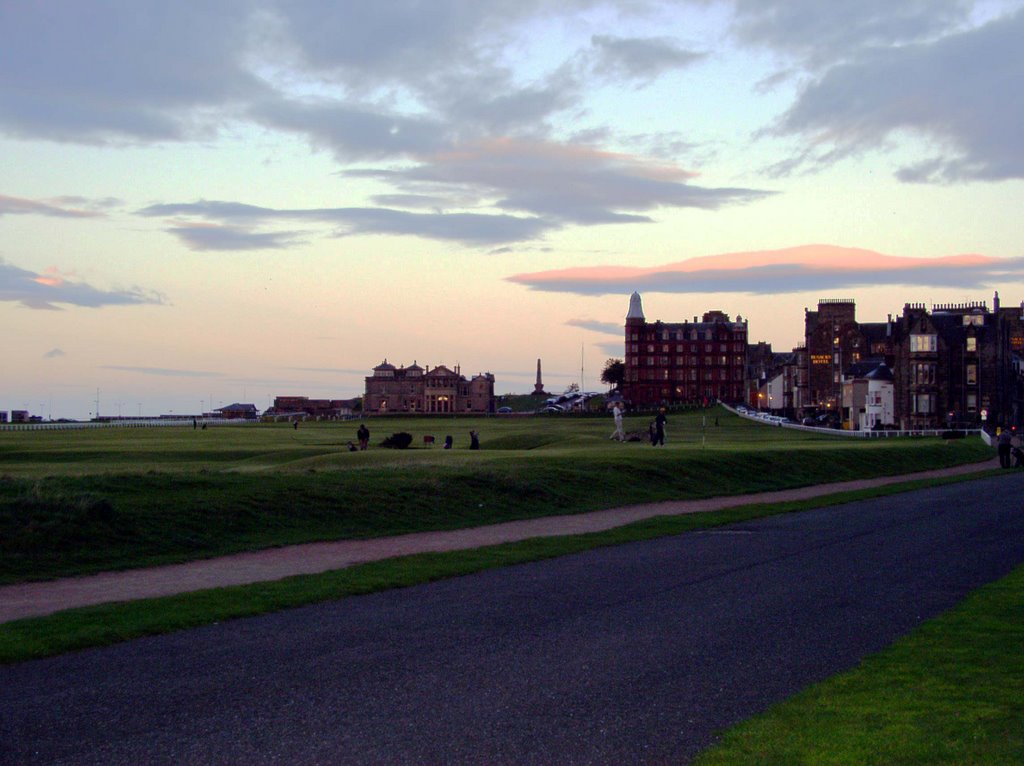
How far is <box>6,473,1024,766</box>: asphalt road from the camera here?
9.54 meters

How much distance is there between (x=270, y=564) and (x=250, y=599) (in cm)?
493

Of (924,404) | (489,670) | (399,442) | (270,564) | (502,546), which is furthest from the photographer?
(924,404)

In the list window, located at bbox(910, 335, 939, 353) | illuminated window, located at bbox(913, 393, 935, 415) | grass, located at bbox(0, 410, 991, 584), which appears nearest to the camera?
grass, located at bbox(0, 410, 991, 584)

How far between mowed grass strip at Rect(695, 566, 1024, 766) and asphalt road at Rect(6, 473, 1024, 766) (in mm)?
396

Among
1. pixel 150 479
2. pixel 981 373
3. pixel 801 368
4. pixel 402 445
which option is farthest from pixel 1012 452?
pixel 801 368

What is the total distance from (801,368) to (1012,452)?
3850 inches

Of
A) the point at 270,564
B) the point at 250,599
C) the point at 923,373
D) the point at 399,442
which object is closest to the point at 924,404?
the point at 923,373

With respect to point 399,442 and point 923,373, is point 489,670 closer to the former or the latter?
point 399,442

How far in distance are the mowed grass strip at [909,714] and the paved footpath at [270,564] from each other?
11.0 m

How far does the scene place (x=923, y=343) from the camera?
364 feet

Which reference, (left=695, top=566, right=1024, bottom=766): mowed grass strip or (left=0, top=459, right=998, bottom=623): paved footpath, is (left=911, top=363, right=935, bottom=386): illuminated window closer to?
(left=0, top=459, right=998, bottom=623): paved footpath

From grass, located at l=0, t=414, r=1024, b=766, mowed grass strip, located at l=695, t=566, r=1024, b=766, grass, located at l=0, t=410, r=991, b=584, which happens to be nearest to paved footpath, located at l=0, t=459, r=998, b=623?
grass, located at l=0, t=410, r=991, b=584

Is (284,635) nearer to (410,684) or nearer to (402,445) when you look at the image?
(410,684)

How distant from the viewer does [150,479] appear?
29.9 m
